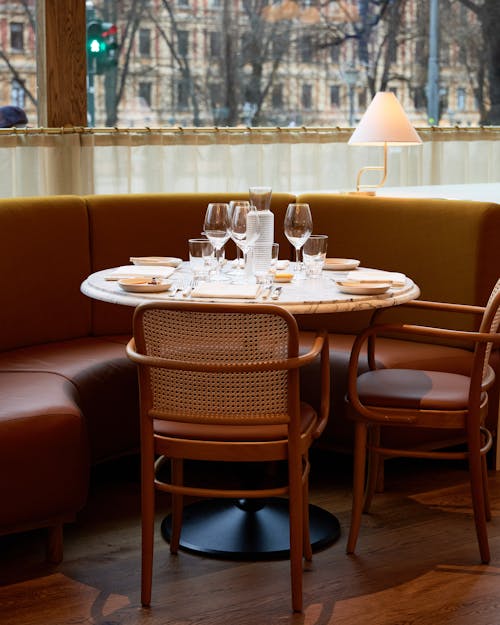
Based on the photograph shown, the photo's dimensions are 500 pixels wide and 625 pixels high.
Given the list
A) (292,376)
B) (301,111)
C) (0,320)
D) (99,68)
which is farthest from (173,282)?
(301,111)

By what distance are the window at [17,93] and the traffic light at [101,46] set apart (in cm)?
38

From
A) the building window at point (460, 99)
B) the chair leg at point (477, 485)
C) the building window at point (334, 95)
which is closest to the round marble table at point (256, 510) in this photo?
the chair leg at point (477, 485)

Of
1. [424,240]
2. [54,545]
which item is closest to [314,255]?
[424,240]

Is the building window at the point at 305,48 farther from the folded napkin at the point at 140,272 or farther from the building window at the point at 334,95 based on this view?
the folded napkin at the point at 140,272

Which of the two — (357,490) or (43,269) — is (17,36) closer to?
(43,269)

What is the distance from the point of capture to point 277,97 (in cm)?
525

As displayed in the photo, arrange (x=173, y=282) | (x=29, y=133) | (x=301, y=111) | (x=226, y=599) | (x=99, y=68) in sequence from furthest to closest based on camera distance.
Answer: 1. (x=301, y=111)
2. (x=99, y=68)
3. (x=29, y=133)
4. (x=173, y=282)
5. (x=226, y=599)

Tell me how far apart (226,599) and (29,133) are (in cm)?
256

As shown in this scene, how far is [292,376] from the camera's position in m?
2.44

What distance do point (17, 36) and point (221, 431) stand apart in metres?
2.81

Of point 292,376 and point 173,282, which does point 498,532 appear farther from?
point 173,282

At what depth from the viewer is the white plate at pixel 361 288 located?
2762mm

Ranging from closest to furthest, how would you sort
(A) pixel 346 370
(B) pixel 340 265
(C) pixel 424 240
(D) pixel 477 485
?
(D) pixel 477 485, (B) pixel 340 265, (A) pixel 346 370, (C) pixel 424 240

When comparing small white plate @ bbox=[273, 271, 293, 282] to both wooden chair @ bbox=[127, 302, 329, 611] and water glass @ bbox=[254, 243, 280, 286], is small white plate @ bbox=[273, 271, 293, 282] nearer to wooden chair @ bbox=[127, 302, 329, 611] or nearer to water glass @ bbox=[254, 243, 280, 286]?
water glass @ bbox=[254, 243, 280, 286]
